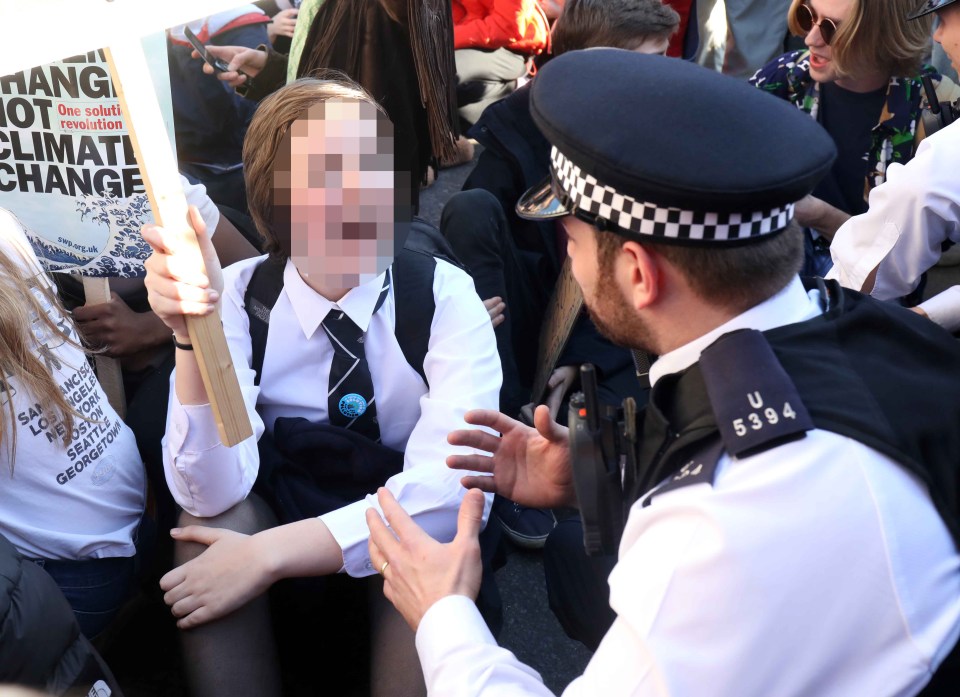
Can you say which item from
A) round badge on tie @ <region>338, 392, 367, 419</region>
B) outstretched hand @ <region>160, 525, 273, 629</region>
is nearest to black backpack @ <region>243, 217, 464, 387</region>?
round badge on tie @ <region>338, 392, 367, 419</region>

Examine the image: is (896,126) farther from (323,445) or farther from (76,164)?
(76,164)

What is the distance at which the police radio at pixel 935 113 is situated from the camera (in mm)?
2570

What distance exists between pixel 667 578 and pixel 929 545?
0.33 meters

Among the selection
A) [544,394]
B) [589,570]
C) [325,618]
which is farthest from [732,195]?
[544,394]

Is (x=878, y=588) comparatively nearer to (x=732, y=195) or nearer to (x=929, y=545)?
(x=929, y=545)

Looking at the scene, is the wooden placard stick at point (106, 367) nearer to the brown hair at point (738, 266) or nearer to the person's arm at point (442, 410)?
the person's arm at point (442, 410)

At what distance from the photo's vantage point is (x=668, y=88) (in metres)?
1.28

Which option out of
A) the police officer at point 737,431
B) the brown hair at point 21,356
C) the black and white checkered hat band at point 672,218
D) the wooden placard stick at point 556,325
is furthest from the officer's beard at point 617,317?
the wooden placard stick at point 556,325

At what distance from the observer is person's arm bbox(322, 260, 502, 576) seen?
→ 6.00 feet

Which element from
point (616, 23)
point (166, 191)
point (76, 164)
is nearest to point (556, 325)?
point (616, 23)

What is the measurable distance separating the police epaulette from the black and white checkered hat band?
14 cm

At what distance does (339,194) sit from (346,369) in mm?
369

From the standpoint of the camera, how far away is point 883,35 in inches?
108

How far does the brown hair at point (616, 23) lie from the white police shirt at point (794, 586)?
2060mm
